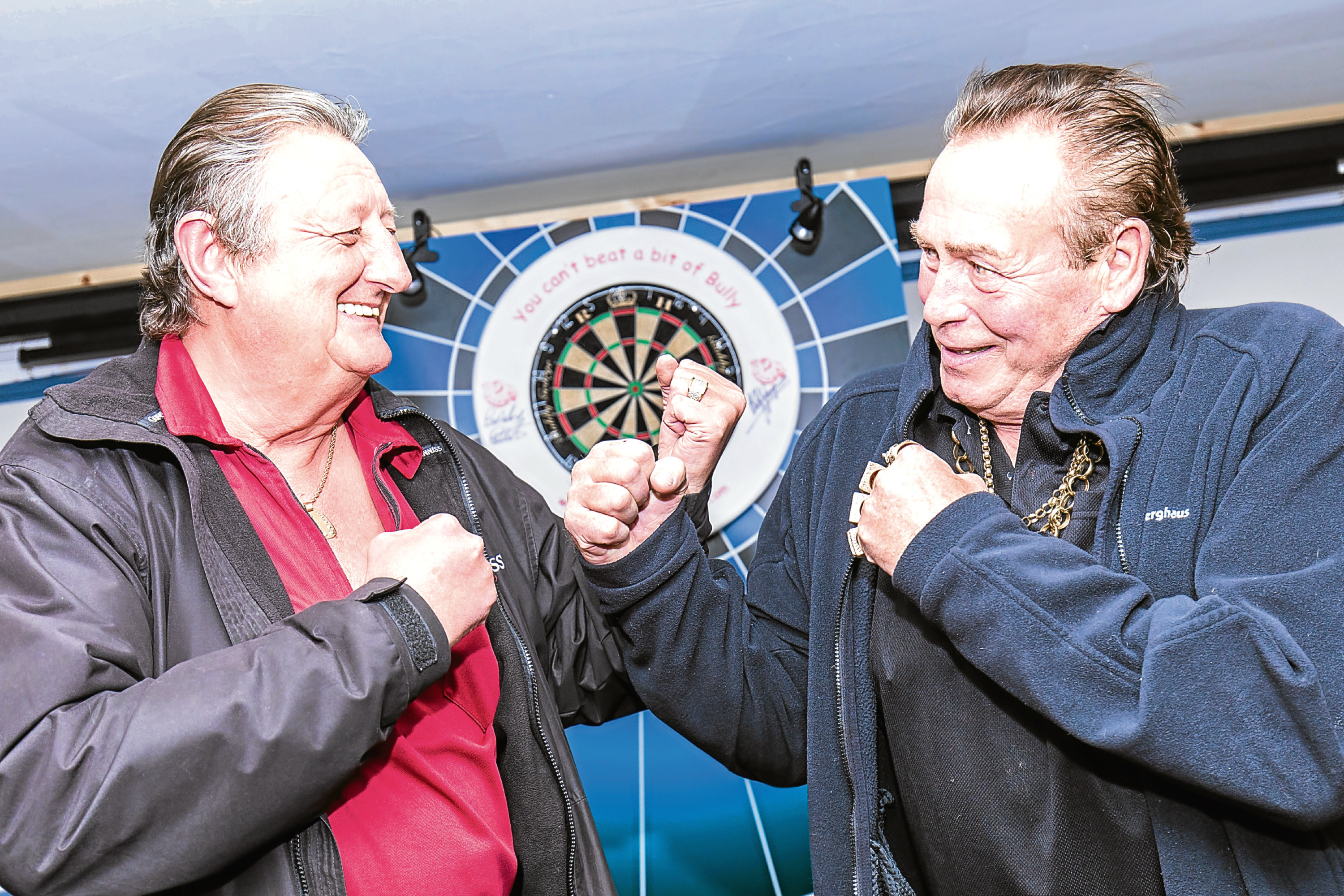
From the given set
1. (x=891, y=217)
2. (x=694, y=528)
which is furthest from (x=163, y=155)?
(x=891, y=217)

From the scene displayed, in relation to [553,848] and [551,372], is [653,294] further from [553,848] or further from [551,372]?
[553,848]

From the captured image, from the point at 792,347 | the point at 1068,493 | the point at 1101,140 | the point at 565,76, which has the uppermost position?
the point at 565,76

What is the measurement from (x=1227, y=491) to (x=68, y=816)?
54.1 inches

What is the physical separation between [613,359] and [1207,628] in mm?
2300

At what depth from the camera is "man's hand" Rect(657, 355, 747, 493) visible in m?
1.72

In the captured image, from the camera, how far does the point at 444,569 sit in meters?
1.44

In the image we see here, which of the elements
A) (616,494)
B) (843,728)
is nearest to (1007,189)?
(616,494)

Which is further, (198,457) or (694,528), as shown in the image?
(694,528)

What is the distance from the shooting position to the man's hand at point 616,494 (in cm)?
157

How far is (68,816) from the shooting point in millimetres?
1181

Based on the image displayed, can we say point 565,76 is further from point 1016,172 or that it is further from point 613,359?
point 1016,172

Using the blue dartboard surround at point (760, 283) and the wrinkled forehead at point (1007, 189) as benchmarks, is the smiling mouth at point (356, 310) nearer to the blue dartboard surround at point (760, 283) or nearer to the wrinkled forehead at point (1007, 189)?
the wrinkled forehead at point (1007, 189)

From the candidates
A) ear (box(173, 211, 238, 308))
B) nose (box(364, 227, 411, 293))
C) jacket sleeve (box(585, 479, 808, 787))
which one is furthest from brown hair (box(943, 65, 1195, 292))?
ear (box(173, 211, 238, 308))

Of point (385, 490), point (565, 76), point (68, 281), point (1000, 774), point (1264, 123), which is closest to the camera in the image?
point (1000, 774)
